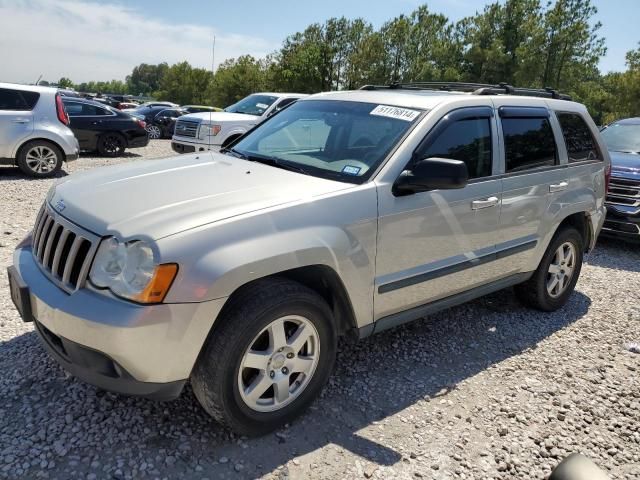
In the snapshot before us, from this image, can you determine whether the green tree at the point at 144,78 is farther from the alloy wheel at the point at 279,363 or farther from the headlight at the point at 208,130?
the alloy wheel at the point at 279,363

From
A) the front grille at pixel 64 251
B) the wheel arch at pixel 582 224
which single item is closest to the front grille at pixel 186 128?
the wheel arch at pixel 582 224

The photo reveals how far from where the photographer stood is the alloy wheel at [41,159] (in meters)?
9.23

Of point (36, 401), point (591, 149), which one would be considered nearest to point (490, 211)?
point (591, 149)

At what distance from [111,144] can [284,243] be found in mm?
11943

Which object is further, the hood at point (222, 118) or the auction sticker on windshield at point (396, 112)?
the hood at point (222, 118)

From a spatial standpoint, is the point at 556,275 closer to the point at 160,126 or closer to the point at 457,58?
the point at 160,126

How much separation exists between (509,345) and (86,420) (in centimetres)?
303

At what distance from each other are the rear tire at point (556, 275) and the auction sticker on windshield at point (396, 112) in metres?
1.95

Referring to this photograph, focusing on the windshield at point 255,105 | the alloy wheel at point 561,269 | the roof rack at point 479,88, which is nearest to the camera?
the roof rack at point 479,88

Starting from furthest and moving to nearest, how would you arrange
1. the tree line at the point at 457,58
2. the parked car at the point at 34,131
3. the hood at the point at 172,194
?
the tree line at the point at 457,58 → the parked car at the point at 34,131 → the hood at the point at 172,194

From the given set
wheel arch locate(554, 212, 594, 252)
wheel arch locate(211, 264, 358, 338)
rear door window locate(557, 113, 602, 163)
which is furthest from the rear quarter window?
wheel arch locate(554, 212, 594, 252)

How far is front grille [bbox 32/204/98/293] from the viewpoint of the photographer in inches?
95.6

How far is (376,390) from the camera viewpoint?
10.8ft

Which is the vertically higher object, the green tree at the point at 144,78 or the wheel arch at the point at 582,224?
the green tree at the point at 144,78
